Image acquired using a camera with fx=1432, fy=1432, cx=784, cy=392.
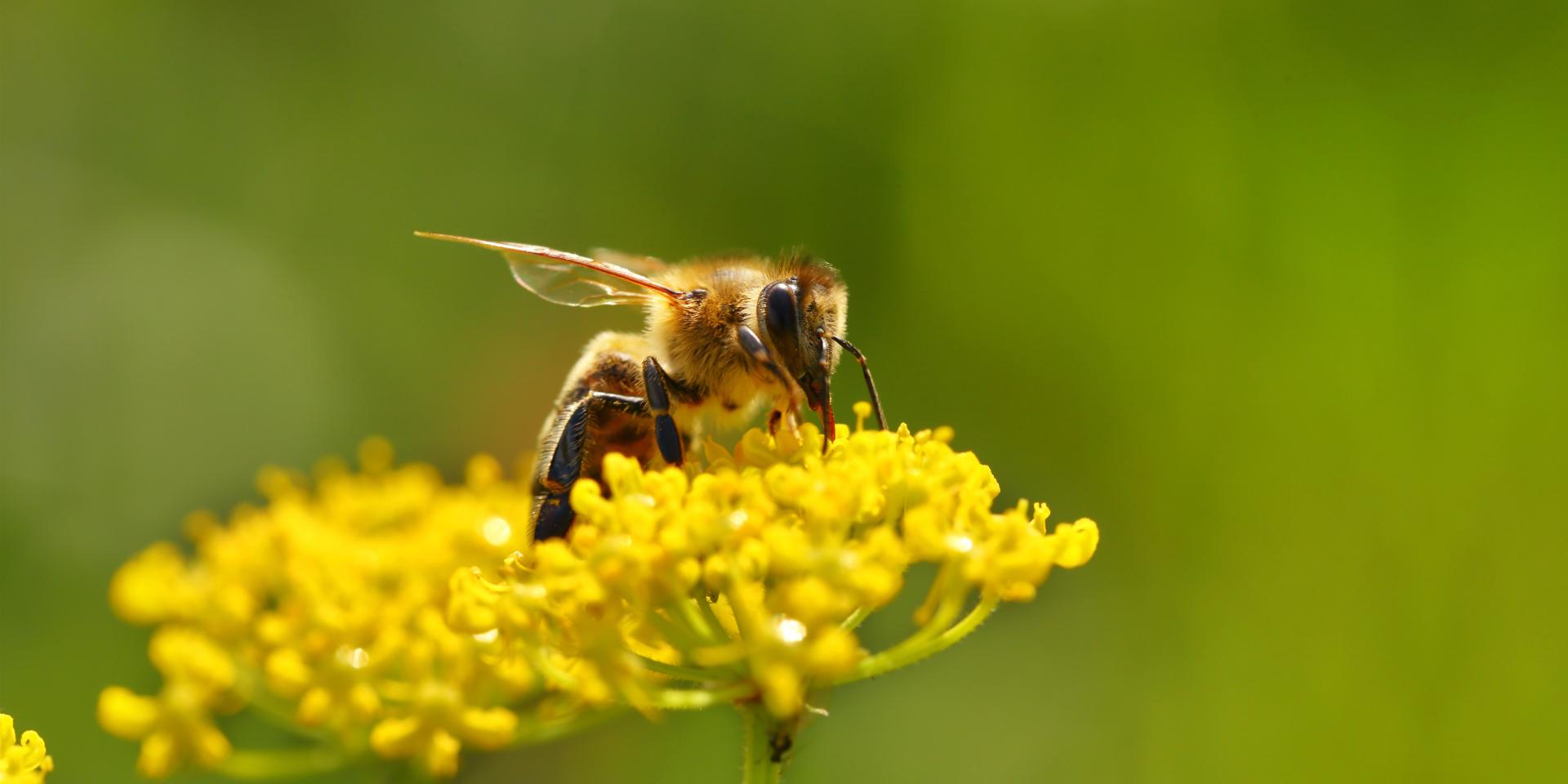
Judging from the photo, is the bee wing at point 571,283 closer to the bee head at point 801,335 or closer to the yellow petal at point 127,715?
the bee head at point 801,335

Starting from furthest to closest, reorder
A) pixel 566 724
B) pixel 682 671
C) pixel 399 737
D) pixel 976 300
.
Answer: pixel 976 300 → pixel 566 724 → pixel 399 737 → pixel 682 671

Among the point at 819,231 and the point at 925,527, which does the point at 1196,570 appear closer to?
the point at 819,231

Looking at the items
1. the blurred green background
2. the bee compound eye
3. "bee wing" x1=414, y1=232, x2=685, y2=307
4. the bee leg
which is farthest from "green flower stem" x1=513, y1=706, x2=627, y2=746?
the blurred green background

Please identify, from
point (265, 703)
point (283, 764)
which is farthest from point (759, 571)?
point (265, 703)

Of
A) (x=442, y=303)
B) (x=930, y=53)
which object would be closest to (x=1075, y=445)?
(x=930, y=53)

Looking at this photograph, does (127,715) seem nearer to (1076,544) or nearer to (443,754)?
(443,754)

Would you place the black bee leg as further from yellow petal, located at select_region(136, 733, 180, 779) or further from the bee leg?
yellow petal, located at select_region(136, 733, 180, 779)
